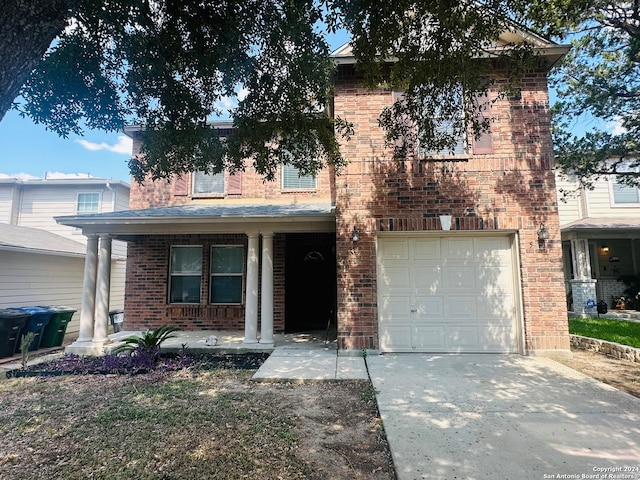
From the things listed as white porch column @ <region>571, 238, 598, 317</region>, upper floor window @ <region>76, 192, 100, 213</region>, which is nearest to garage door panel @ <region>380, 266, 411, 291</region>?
white porch column @ <region>571, 238, 598, 317</region>

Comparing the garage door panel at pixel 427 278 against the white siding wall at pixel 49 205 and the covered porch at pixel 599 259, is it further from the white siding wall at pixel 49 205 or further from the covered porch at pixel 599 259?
the white siding wall at pixel 49 205

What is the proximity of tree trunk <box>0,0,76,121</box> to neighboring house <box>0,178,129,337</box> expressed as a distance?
26.9 feet

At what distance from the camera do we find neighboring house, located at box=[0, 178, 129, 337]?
9062 mm

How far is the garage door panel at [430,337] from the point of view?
6.97 metres

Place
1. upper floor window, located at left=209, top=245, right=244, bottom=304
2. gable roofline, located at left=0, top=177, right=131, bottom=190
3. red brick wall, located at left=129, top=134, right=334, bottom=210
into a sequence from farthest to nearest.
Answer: gable roofline, located at left=0, top=177, right=131, bottom=190 < red brick wall, located at left=129, top=134, right=334, bottom=210 < upper floor window, located at left=209, top=245, right=244, bottom=304

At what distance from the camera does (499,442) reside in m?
3.44

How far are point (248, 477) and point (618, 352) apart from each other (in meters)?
7.56

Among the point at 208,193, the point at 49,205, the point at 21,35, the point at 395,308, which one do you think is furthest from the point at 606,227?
the point at 49,205

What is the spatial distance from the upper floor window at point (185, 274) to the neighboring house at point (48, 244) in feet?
11.2

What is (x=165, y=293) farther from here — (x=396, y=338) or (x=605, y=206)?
(x=605, y=206)

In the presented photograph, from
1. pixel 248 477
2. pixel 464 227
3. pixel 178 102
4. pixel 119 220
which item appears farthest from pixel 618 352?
pixel 119 220

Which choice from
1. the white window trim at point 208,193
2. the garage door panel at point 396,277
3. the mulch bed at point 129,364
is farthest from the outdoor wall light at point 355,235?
the white window trim at point 208,193

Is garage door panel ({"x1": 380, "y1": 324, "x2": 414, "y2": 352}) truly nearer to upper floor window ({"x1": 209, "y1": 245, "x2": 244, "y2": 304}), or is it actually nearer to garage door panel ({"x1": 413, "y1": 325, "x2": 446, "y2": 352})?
garage door panel ({"x1": 413, "y1": 325, "x2": 446, "y2": 352})

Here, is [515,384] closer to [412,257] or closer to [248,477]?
[412,257]
